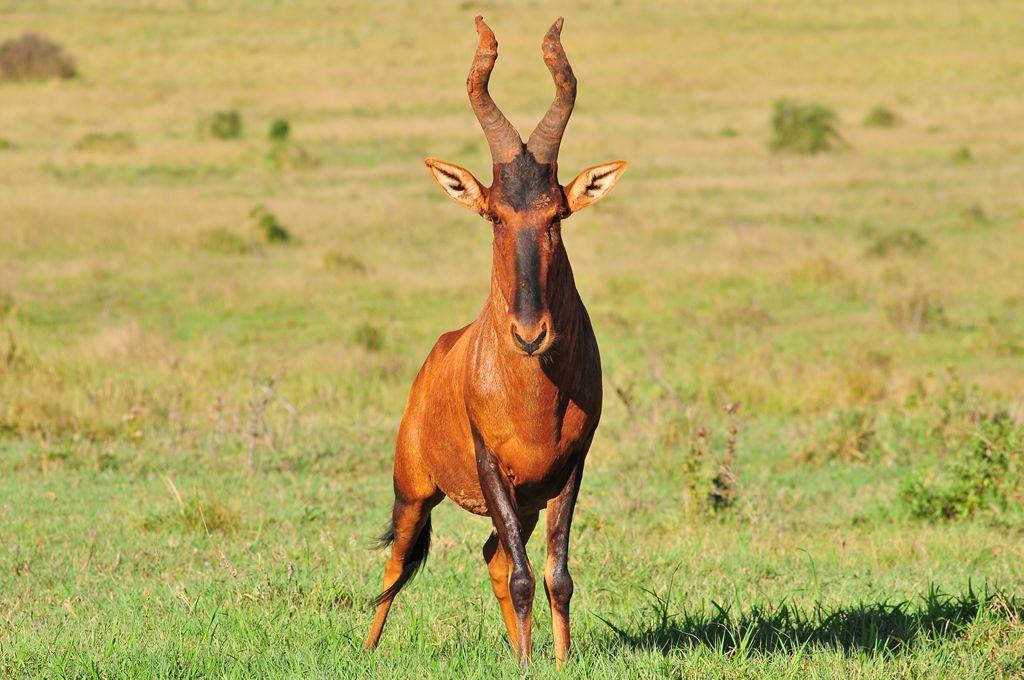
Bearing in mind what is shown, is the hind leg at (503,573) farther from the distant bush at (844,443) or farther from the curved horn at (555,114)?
the distant bush at (844,443)

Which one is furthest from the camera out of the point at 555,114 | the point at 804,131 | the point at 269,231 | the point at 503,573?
the point at 804,131

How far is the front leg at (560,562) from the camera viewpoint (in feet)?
16.3

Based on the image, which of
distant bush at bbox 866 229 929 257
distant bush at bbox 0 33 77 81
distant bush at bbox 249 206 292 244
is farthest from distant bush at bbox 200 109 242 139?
distant bush at bbox 866 229 929 257

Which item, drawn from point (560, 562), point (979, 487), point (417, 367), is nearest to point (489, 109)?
point (560, 562)

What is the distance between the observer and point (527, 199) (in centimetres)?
464

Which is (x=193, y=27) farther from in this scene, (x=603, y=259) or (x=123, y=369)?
(x=123, y=369)

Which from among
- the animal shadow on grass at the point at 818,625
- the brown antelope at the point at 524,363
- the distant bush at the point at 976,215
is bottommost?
the distant bush at the point at 976,215

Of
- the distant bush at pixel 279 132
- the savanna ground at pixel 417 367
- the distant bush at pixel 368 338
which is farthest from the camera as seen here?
the distant bush at pixel 279 132

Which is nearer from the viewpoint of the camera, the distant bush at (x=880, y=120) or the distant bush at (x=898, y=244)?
the distant bush at (x=898, y=244)

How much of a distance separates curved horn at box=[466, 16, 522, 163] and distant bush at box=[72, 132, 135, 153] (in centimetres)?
3001

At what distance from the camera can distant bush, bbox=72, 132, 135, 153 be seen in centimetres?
3322

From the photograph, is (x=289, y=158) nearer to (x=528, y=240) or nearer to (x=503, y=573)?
(x=503, y=573)

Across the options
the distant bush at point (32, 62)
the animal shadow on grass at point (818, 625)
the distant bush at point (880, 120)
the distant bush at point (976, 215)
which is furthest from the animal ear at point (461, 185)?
the distant bush at point (32, 62)

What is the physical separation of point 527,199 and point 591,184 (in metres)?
0.37
